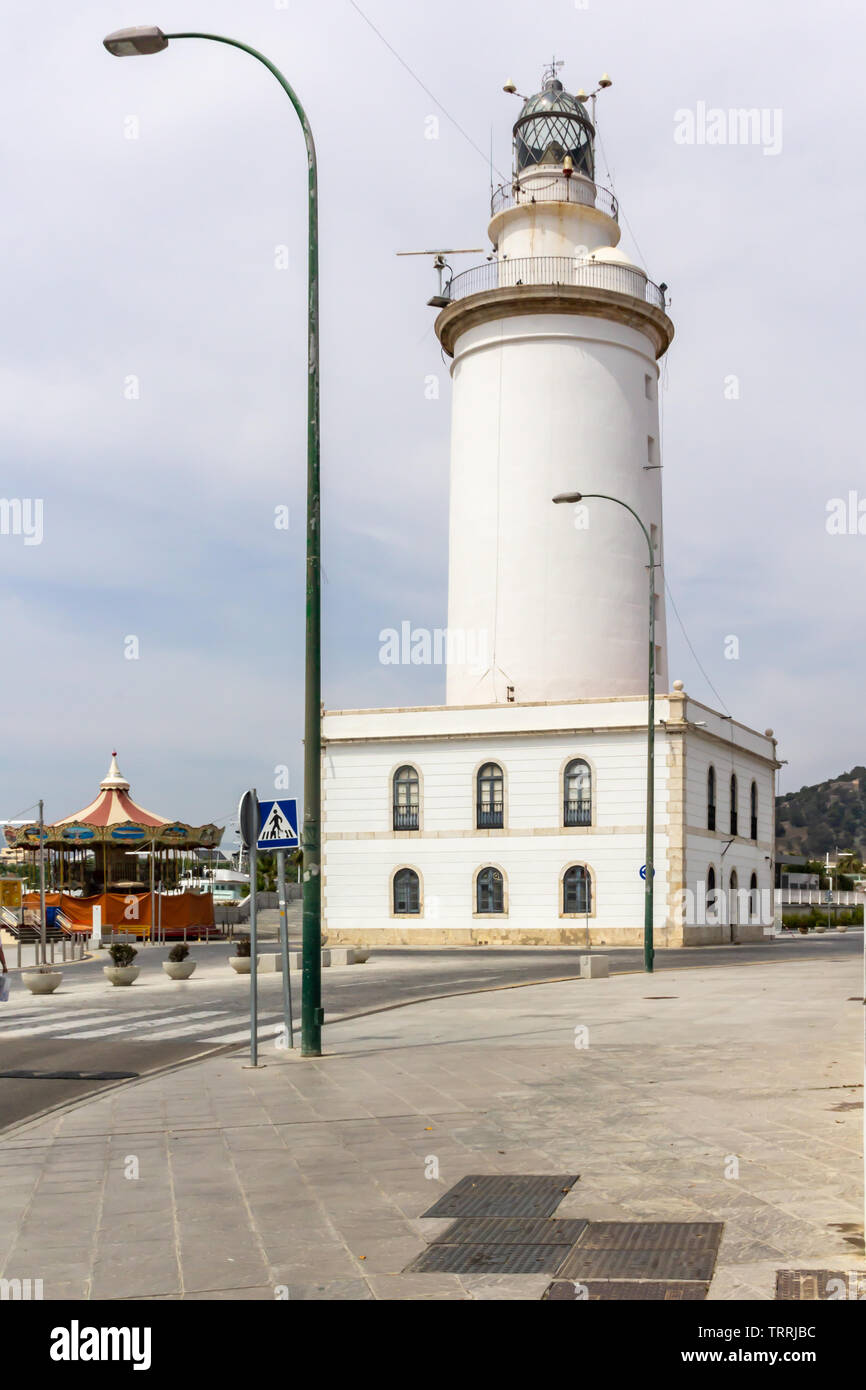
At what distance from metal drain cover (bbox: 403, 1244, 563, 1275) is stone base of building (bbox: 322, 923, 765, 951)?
117 ft

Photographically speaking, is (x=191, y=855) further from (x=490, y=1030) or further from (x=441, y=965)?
(x=490, y=1030)

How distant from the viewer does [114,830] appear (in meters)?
51.2

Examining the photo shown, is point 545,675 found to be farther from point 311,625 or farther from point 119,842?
point 311,625

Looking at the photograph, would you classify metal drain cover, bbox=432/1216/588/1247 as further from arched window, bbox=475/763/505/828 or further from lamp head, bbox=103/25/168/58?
arched window, bbox=475/763/505/828

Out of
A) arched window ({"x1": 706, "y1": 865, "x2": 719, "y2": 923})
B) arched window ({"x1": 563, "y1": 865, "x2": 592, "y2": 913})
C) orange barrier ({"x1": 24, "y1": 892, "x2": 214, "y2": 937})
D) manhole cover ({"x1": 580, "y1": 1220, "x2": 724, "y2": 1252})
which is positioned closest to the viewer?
manhole cover ({"x1": 580, "y1": 1220, "x2": 724, "y2": 1252})

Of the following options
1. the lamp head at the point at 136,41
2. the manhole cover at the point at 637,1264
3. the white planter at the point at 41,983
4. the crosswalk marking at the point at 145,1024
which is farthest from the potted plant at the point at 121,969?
the manhole cover at the point at 637,1264

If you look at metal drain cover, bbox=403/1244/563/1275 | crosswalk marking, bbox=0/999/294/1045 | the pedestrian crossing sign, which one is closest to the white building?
crosswalk marking, bbox=0/999/294/1045

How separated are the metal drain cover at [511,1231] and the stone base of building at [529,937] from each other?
35.0 m

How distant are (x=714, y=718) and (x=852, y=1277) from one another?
41360 mm

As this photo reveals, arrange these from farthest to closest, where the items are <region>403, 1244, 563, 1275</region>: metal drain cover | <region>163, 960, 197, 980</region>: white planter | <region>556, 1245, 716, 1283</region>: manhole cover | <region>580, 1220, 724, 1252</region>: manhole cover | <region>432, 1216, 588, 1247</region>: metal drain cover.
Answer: <region>163, 960, 197, 980</region>: white planter
<region>432, 1216, 588, 1247</region>: metal drain cover
<region>580, 1220, 724, 1252</region>: manhole cover
<region>403, 1244, 563, 1275</region>: metal drain cover
<region>556, 1245, 716, 1283</region>: manhole cover

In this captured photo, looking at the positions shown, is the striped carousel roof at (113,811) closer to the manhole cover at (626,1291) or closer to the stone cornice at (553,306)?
the stone cornice at (553,306)

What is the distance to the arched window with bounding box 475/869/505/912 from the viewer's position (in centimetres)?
4459
